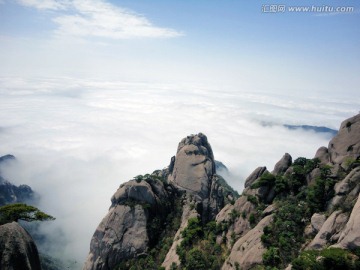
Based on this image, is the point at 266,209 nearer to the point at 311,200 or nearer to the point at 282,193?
the point at 282,193

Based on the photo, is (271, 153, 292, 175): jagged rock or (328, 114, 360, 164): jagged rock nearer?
(328, 114, 360, 164): jagged rock

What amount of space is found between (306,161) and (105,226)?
49315 mm

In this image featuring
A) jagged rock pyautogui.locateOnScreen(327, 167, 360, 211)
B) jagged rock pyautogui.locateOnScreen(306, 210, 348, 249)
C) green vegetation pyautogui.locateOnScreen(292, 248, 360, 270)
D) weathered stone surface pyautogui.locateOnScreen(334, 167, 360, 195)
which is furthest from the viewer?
weathered stone surface pyautogui.locateOnScreen(334, 167, 360, 195)

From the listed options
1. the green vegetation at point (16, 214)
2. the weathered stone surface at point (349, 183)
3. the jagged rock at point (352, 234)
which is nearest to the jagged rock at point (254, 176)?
the weathered stone surface at point (349, 183)

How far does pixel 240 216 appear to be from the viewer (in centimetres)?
6012

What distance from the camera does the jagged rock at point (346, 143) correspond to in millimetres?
55156

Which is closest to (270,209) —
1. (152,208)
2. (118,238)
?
(152,208)

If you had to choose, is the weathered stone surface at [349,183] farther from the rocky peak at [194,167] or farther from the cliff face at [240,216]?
the rocky peak at [194,167]

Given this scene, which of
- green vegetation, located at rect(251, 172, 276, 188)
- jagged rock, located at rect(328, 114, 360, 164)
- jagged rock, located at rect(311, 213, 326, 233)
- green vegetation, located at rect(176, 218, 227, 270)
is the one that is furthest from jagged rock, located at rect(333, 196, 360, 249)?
green vegetation, located at rect(176, 218, 227, 270)

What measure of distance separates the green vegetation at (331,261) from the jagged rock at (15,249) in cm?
3034

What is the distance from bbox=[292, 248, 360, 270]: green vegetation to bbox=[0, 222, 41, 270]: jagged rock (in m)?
30.3

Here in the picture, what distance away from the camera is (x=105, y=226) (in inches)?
2906

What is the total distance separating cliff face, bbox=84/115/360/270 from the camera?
4466 centimetres

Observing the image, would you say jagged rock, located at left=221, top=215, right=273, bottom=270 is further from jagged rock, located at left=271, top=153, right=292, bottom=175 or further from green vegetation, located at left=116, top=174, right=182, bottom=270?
green vegetation, located at left=116, top=174, right=182, bottom=270
